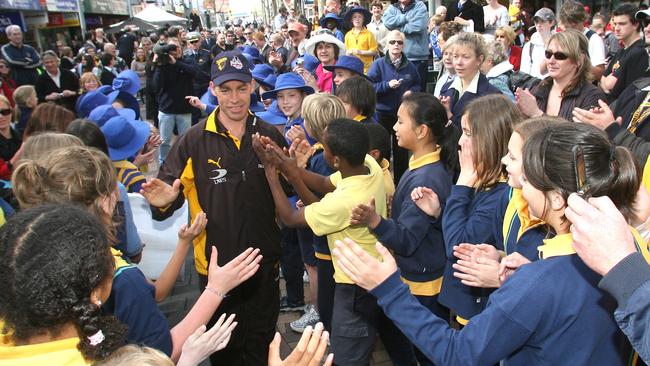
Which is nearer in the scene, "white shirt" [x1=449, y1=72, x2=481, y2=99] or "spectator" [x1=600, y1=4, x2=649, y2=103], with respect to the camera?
"white shirt" [x1=449, y1=72, x2=481, y2=99]

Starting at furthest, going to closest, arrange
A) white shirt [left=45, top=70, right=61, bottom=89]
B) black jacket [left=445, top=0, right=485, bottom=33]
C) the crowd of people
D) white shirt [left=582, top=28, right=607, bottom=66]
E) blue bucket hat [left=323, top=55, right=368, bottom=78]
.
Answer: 1. white shirt [left=45, top=70, right=61, bottom=89]
2. black jacket [left=445, top=0, right=485, bottom=33]
3. white shirt [left=582, top=28, right=607, bottom=66]
4. blue bucket hat [left=323, top=55, right=368, bottom=78]
5. the crowd of people

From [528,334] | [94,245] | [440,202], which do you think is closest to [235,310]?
[440,202]

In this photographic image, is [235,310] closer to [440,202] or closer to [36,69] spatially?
[440,202]

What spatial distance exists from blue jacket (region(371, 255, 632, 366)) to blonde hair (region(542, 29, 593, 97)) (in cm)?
293

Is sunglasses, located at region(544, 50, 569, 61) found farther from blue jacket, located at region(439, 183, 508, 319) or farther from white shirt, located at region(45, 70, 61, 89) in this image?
white shirt, located at region(45, 70, 61, 89)

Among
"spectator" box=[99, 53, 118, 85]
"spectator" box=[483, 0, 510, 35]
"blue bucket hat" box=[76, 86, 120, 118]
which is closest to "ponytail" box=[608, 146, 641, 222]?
"blue bucket hat" box=[76, 86, 120, 118]

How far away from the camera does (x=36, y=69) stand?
31.7ft

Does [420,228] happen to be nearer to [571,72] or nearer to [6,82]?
[571,72]

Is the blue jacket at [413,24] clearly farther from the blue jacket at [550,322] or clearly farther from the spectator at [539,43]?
the blue jacket at [550,322]

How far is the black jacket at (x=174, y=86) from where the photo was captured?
8.52 metres

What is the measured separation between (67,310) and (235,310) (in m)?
1.82

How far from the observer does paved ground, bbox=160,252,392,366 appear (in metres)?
3.88

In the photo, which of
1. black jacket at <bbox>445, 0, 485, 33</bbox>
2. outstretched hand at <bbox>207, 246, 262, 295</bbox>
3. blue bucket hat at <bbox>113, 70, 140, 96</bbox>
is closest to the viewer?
outstretched hand at <bbox>207, 246, 262, 295</bbox>

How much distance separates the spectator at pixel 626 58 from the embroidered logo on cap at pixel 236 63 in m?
3.87
